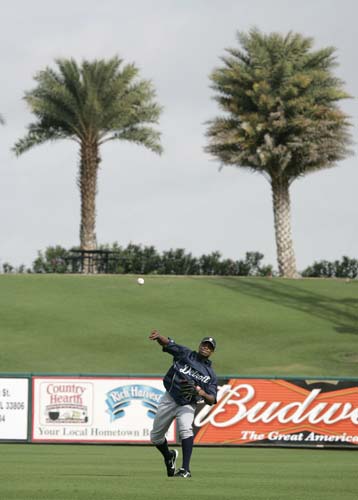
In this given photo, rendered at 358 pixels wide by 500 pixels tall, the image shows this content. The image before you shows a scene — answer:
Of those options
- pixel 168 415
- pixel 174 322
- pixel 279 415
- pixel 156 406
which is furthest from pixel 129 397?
pixel 174 322

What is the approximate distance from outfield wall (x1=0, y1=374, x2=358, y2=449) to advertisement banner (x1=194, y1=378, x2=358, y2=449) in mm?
23

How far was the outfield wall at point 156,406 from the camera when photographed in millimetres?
25484

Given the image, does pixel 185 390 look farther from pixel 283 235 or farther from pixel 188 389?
pixel 283 235

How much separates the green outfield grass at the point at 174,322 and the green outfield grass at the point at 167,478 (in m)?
13.0

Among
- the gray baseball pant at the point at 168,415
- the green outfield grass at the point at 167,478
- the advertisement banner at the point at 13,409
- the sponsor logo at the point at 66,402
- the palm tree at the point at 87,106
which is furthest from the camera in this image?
the palm tree at the point at 87,106

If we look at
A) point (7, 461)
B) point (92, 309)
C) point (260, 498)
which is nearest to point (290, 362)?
point (92, 309)

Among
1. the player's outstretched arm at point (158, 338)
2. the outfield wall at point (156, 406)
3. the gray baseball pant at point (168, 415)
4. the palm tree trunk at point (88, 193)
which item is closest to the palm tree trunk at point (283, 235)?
the palm tree trunk at point (88, 193)

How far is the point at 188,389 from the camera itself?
14055 millimetres

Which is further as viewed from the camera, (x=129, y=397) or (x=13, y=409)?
(x=129, y=397)

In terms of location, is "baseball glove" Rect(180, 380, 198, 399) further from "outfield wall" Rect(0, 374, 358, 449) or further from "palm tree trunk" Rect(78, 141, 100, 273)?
"palm tree trunk" Rect(78, 141, 100, 273)

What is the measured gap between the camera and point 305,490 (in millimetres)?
12281

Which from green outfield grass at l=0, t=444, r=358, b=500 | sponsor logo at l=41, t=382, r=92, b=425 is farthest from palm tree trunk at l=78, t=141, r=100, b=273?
green outfield grass at l=0, t=444, r=358, b=500

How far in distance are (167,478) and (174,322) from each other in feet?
90.9

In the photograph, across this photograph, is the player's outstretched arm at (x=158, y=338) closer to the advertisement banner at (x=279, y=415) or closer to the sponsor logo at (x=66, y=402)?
the advertisement banner at (x=279, y=415)
